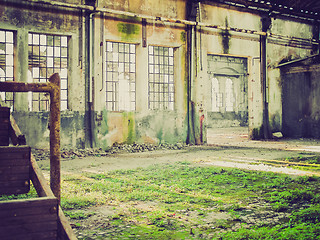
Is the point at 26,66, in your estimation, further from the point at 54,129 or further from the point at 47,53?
the point at 54,129

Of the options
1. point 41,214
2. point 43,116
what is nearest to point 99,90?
point 43,116

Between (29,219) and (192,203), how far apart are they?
2.73 metres

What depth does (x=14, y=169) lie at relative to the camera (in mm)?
2418

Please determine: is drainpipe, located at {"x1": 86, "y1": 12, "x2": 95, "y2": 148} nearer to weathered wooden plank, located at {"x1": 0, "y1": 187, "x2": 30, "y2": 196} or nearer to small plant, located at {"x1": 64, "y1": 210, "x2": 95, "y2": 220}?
small plant, located at {"x1": 64, "y1": 210, "x2": 95, "y2": 220}

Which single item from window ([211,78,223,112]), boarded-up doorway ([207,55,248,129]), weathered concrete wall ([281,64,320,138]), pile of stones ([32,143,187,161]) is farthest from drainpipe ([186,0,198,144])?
window ([211,78,223,112])

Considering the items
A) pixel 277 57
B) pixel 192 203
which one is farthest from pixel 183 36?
pixel 192 203

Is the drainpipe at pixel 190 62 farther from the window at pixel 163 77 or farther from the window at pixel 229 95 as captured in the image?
the window at pixel 229 95

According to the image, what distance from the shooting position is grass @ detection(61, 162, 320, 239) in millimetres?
3199

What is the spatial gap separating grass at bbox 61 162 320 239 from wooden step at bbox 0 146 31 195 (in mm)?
980

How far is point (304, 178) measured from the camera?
5.73m

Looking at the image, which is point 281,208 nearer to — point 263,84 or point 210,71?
point 263,84

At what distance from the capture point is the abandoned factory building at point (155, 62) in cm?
932

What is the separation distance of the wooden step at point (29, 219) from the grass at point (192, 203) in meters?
1.23

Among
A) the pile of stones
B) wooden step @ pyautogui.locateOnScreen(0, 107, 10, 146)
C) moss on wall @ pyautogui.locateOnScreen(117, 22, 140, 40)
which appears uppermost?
moss on wall @ pyautogui.locateOnScreen(117, 22, 140, 40)
